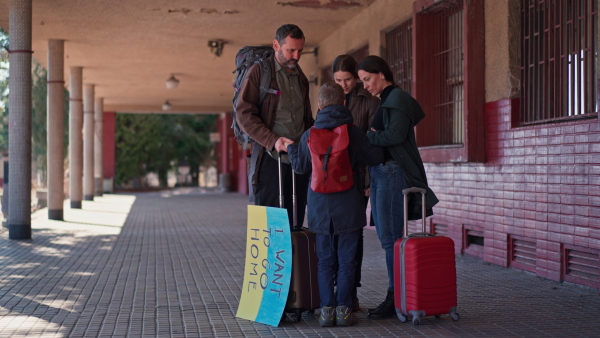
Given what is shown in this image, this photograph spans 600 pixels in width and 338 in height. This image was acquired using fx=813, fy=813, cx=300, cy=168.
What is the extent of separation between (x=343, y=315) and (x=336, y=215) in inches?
26.4

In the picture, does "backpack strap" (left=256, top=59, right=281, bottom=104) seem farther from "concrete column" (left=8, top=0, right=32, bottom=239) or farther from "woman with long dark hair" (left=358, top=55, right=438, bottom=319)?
"concrete column" (left=8, top=0, right=32, bottom=239)

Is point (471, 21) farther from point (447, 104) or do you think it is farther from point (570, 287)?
point (570, 287)

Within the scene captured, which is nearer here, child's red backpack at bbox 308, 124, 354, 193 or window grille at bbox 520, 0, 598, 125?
child's red backpack at bbox 308, 124, 354, 193

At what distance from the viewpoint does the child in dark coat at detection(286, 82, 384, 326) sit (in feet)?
17.0

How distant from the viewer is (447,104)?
10.1 m

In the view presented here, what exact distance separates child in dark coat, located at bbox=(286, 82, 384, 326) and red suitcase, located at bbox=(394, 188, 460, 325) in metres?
0.31

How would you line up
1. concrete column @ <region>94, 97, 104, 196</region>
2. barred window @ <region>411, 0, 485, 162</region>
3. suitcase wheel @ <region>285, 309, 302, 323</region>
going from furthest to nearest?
concrete column @ <region>94, 97, 104, 196</region> → barred window @ <region>411, 0, 485, 162</region> → suitcase wheel @ <region>285, 309, 302, 323</region>

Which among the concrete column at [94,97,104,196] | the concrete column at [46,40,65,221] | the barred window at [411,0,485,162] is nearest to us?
the barred window at [411,0,485,162]

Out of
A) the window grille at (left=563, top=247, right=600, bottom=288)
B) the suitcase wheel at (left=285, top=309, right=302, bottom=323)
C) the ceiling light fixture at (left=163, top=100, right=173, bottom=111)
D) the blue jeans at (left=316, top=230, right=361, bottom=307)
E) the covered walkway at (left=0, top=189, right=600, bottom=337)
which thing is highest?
the ceiling light fixture at (left=163, top=100, right=173, bottom=111)

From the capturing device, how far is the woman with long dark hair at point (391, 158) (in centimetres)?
535

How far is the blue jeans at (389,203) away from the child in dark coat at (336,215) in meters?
0.18

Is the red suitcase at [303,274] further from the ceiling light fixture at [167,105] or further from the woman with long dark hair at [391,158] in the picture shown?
the ceiling light fixture at [167,105]

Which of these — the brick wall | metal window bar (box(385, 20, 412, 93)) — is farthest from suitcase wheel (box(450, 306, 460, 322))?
metal window bar (box(385, 20, 412, 93))

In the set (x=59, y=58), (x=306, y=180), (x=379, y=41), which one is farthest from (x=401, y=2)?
(x=59, y=58)
